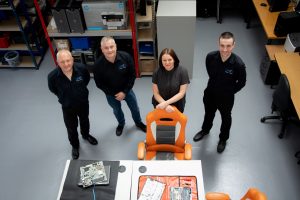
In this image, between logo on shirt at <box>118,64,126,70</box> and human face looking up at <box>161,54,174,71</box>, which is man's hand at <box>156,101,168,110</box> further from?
logo on shirt at <box>118,64,126,70</box>


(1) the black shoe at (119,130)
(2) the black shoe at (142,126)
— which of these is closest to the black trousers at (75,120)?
(1) the black shoe at (119,130)

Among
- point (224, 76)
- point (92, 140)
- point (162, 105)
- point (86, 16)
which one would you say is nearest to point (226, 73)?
point (224, 76)

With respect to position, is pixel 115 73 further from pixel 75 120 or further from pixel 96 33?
pixel 96 33

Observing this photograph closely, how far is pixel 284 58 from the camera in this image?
13.4ft

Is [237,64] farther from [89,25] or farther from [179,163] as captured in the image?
[89,25]

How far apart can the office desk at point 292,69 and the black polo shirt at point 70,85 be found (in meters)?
2.43

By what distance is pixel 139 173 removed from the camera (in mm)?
2781

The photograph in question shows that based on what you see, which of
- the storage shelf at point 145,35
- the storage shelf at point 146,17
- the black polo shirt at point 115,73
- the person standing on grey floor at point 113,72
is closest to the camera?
the person standing on grey floor at point 113,72

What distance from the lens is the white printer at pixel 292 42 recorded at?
165 inches

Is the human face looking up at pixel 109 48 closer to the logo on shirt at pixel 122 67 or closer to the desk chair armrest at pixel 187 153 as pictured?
the logo on shirt at pixel 122 67

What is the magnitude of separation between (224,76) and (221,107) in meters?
0.44

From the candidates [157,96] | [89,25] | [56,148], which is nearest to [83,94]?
[157,96]

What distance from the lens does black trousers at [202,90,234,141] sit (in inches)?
131

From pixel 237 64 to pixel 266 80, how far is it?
1.89 meters
